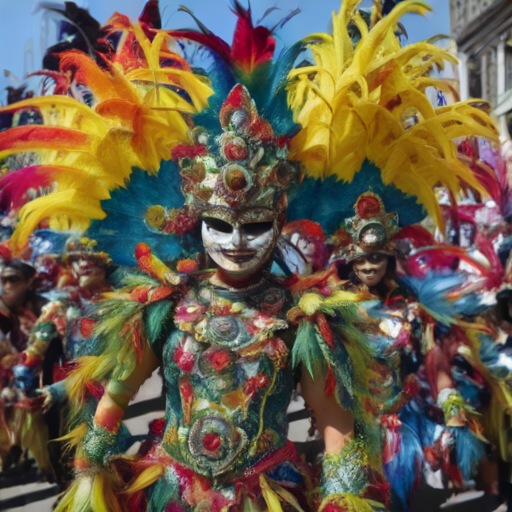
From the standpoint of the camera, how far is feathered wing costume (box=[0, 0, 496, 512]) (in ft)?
7.84

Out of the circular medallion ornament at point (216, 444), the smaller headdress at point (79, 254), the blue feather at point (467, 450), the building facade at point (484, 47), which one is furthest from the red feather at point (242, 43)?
the building facade at point (484, 47)

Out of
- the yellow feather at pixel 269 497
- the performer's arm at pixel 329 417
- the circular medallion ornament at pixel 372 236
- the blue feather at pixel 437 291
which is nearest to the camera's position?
the yellow feather at pixel 269 497

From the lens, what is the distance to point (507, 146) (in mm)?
5211

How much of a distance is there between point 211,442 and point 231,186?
0.88m

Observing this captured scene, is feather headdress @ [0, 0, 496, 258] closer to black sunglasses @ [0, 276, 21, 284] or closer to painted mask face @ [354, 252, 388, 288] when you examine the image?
painted mask face @ [354, 252, 388, 288]

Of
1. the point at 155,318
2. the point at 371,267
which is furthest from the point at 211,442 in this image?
the point at 371,267

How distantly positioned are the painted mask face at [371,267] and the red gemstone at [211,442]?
6.96 ft

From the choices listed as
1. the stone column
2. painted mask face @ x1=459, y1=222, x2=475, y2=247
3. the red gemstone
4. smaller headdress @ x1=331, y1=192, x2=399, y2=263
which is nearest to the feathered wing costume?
the red gemstone

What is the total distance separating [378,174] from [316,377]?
2.86 feet

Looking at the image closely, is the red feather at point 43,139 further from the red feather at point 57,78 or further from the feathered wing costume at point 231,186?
the red feather at point 57,78

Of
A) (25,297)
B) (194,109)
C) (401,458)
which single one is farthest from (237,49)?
(25,297)

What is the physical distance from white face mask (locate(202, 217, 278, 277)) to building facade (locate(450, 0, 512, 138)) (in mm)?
9509

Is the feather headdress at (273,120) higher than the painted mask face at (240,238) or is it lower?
higher

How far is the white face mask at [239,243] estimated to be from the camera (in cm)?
245
